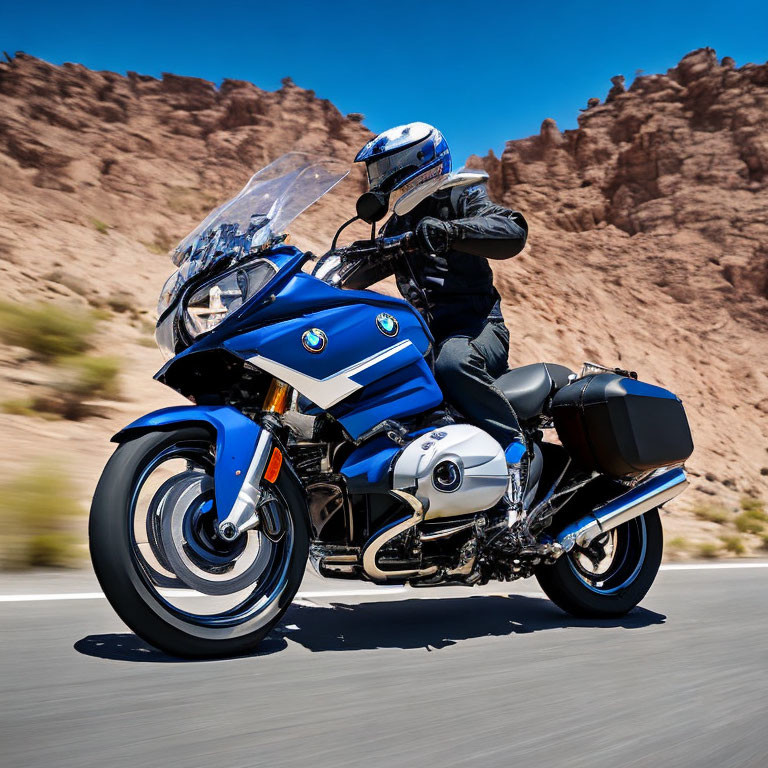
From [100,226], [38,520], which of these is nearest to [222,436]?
[38,520]

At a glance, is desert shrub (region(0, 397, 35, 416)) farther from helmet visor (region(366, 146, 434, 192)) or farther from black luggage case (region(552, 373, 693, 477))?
black luggage case (region(552, 373, 693, 477))

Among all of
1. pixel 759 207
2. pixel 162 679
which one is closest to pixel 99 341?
pixel 162 679

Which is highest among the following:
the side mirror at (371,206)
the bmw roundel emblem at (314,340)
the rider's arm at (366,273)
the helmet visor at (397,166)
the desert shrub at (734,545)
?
the helmet visor at (397,166)

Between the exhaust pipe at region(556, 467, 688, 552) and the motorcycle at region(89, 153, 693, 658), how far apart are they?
46 mm

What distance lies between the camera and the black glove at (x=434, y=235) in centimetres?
352

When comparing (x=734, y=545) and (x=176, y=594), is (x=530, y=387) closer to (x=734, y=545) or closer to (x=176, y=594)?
(x=176, y=594)

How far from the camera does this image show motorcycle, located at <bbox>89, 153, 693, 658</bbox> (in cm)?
308

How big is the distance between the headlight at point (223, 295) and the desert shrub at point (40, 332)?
22.1 ft

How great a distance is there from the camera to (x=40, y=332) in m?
9.73

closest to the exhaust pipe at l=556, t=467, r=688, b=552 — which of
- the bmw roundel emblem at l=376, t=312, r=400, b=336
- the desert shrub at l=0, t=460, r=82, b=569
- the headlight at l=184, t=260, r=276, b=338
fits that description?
the bmw roundel emblem at l=376, t=312, r=400, b=336

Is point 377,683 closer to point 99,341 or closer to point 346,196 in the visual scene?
point 99,341

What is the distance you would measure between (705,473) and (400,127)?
13.4 meters

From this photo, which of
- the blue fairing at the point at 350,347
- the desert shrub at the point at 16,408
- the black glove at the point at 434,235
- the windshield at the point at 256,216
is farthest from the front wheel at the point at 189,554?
the desert shrub at the point at 16,408

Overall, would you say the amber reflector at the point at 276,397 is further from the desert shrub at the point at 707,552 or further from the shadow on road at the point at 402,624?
the desert shrub at the point at 707,552
